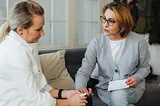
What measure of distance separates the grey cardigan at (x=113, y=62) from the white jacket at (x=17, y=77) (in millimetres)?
640

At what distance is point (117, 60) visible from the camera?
192 centimetres

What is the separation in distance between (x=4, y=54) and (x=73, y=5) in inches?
92.1

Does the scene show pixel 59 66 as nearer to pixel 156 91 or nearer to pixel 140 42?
pixel 140 42

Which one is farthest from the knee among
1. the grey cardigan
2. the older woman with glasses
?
the grey cardigan

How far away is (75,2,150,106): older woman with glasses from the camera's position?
1.81 meters

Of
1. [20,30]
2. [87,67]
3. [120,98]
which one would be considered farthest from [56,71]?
[20,30]

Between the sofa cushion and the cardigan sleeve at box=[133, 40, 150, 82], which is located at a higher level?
the cardigan sleeve at box=[133, 40, 150, 82]

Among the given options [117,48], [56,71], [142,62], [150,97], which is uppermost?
[117,48]

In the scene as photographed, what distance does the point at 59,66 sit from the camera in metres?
2.21

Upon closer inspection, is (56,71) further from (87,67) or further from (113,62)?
(113,62)

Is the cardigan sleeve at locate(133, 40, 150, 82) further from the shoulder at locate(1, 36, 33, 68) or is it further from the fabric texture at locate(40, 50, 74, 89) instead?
the shoulder at locate(1, 36, 33, 68)

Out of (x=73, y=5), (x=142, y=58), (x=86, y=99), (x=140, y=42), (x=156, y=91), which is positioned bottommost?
(x=156, y=91)

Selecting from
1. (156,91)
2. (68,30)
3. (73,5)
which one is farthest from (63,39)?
(156,91)

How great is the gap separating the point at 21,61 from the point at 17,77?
0.08 m
